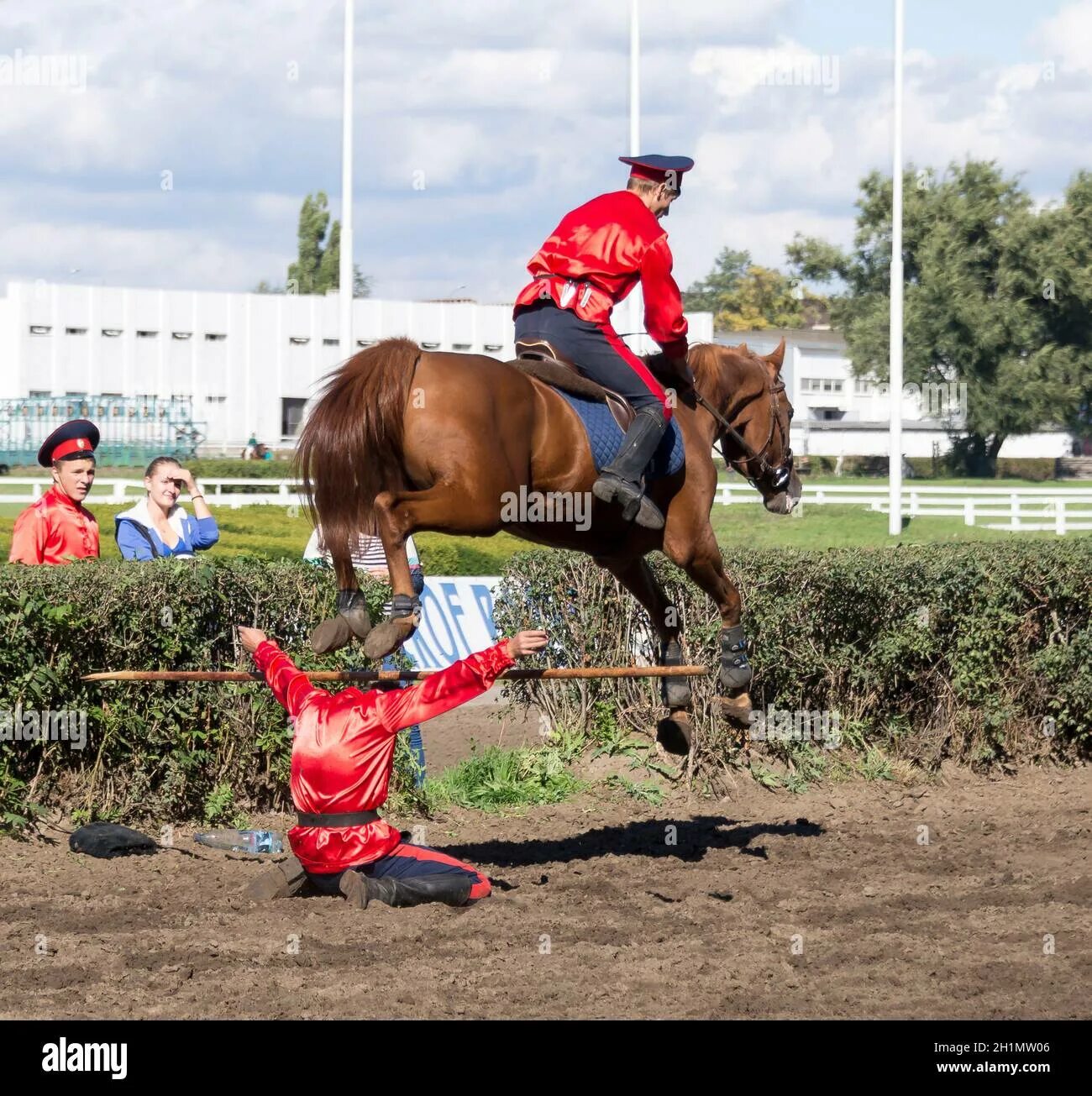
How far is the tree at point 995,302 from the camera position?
184ft

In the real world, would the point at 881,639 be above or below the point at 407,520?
below

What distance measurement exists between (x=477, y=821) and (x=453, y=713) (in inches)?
143

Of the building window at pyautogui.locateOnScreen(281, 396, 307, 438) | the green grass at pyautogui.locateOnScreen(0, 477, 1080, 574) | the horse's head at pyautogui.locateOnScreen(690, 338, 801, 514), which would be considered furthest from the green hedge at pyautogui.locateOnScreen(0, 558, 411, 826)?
the building window at pyautogui.locateOnScreen(281, 396, 307, 438)

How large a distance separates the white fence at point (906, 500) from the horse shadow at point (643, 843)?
17.3 m

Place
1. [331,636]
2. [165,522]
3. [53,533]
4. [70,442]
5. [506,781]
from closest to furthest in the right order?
[331,636], [70,442], [53,533], [165,522], [506,781]

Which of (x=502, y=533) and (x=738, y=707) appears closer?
(x=738, y=707)

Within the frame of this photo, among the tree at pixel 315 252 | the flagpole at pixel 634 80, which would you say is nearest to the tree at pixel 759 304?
the tree at pixel 315 252

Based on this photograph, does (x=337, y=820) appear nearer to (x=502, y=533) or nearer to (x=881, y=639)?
(x=881, y=639)

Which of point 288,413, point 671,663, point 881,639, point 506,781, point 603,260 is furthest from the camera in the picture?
point 288,413

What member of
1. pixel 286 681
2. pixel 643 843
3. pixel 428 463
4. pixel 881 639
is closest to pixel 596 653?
pixel 643 843

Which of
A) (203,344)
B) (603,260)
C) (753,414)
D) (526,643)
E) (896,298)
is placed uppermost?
(203,344)

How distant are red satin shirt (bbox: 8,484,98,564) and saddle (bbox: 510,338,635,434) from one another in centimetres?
301

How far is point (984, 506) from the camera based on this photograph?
36.2 meters

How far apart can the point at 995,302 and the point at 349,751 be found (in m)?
53.7
